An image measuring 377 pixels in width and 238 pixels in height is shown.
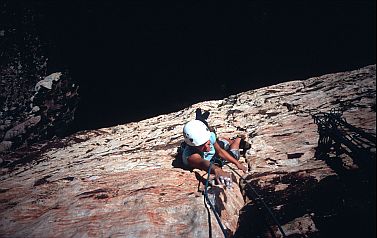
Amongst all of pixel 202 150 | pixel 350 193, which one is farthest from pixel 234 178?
pixel 350 193

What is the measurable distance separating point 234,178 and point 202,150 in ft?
3.54

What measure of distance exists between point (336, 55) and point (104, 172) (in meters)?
9.96

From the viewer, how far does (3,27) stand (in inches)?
413

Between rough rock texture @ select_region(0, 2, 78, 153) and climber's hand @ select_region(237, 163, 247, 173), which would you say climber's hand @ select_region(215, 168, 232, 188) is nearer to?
climber's hand @ select_region(237, 163, 247, 173)

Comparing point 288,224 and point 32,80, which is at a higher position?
point 32,80

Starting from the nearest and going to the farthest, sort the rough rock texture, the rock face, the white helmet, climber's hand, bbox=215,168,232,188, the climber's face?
the rock face
climber's hand, bbox=215,168,232,188
the white helmet
the climber's face
the rough rock texture

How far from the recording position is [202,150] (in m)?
6.18

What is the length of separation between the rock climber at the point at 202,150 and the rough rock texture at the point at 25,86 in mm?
7971

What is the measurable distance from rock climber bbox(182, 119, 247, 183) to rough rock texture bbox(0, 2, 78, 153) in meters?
7.97

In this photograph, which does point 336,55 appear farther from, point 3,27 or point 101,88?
point 3,27

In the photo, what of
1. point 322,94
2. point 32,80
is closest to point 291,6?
point 322,94

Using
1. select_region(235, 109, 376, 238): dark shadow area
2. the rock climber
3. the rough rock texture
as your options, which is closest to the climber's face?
the rock climber

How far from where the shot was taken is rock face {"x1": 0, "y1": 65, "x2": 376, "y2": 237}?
13.4 feet

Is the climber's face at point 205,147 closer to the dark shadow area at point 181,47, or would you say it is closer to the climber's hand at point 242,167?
the climber's hand at point 242,167
